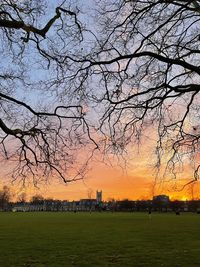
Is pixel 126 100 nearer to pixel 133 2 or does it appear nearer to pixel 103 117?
pixel 103 117

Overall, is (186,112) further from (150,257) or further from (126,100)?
(150,257)

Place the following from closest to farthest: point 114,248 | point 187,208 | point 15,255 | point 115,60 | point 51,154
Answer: point 115,60 → point 51,154 → point 15,255 → point 114,248 → point 187,208

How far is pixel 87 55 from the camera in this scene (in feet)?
34.9

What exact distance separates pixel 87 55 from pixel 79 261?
1041 centimetres

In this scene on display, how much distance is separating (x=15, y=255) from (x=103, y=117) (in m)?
11.9

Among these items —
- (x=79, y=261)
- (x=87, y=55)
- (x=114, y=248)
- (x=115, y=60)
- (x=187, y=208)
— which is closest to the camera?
(x=115, y=60)

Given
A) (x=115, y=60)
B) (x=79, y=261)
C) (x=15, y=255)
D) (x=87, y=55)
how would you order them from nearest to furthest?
1. (x=115, y=60)
2. (x=87, y=55)
3. (x=79, y=261)
4. (x=15, y=255)

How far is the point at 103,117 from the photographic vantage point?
35.9 feet

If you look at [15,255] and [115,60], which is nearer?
[115,60]

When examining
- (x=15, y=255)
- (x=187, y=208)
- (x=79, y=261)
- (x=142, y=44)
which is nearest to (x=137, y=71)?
(x=142, y=44)

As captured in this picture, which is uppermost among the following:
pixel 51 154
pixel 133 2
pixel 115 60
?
pixel 133 2

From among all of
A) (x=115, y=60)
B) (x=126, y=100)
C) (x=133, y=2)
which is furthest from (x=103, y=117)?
(x=133, y=2)

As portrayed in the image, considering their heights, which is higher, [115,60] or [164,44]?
[164,44]

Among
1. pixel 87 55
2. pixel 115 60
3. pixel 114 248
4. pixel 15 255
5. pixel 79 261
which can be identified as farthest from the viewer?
pixel 114 248
